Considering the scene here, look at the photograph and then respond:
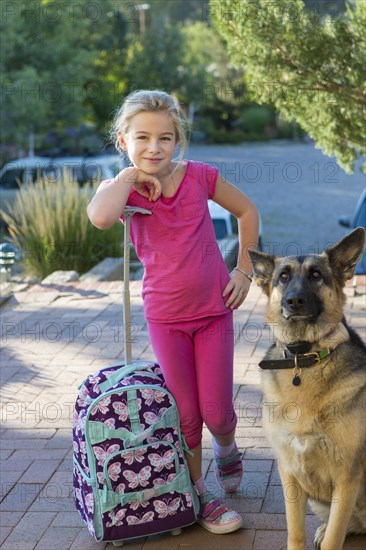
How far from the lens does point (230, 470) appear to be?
13.6 feet

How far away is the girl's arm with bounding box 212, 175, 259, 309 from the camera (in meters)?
3.81

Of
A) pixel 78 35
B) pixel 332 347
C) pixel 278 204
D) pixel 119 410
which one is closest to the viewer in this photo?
pixel 332 347

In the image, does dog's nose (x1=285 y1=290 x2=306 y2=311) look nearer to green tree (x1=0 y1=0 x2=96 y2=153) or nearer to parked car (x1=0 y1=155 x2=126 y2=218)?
parked car (x1=0 y1=155 x2=126 y2=218)

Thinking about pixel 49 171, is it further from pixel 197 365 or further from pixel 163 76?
pixel 163 76

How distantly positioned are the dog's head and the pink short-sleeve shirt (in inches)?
13.2

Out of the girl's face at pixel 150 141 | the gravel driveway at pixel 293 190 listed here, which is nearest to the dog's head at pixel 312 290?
the girl's face at pixel 150 141

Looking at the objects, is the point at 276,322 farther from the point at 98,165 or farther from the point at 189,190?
the point at 98,165

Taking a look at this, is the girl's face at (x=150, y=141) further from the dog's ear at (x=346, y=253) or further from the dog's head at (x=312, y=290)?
the dog's ear at (x=346, y=253)

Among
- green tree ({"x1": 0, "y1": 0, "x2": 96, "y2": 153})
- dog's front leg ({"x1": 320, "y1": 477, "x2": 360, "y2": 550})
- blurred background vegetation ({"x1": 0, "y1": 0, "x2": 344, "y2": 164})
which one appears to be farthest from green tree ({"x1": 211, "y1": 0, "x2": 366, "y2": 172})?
green tree ({"x1": 0, "y1": 0, "x2": 96, "y2": 153})

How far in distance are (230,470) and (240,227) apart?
4.00 feet

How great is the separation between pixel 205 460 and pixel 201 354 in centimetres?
111

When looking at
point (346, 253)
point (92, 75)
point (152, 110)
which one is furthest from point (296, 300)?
point (92, 75)

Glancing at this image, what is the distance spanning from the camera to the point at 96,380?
381 centimetres

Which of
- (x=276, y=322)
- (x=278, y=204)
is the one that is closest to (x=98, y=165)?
(x=278, y=204)
